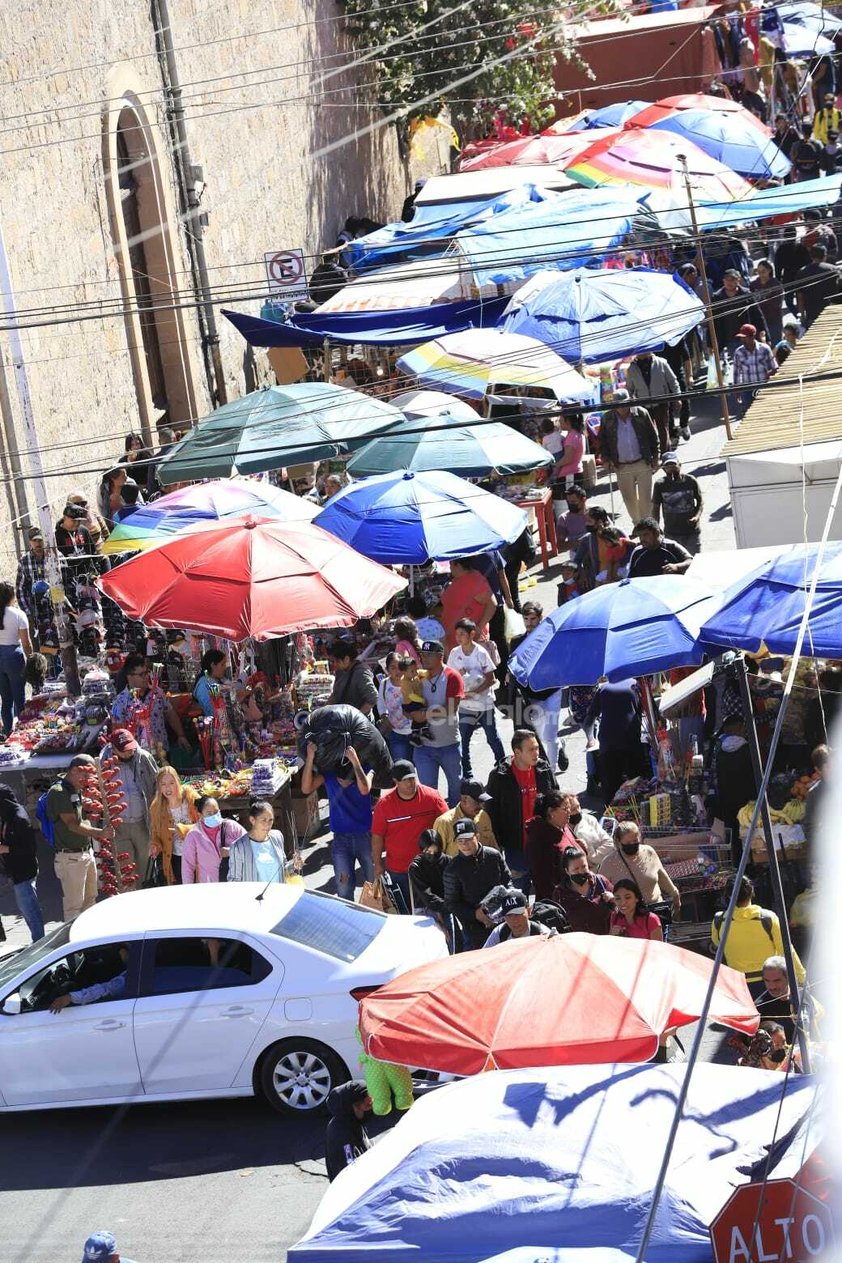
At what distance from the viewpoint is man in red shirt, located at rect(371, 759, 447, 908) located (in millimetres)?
11906

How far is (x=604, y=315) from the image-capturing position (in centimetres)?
2025

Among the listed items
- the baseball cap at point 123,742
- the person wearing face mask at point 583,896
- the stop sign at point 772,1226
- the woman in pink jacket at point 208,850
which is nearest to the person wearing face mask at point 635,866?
the person wearing face mask at point 583,896

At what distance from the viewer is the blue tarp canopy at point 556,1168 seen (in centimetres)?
614

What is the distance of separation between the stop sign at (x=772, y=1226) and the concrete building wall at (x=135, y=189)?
37.7 ft

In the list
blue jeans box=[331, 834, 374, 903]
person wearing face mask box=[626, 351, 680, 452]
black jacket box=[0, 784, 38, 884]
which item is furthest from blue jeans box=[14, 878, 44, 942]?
person wearing face mask box=[626, 351, 680, 452]

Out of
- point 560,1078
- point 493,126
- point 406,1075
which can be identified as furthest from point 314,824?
point 493,126

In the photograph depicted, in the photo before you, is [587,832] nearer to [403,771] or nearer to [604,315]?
[403,771]

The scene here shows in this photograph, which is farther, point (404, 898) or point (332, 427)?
point (332, 427)

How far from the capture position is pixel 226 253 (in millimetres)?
29828

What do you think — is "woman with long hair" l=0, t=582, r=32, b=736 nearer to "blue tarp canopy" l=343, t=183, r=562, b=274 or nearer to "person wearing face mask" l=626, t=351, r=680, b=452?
"person wearing face mask" l=626, t=351, r=680, b=452

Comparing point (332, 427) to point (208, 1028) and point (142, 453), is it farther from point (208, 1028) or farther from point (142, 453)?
point (208, 1028)

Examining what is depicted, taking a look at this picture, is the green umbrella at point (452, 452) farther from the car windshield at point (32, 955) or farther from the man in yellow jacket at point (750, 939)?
the man in yellow jacket at point (750, 939)

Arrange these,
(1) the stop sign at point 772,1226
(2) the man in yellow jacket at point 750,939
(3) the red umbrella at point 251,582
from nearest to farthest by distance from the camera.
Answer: (1) the stop sign at point 772,1226 < (2) the man in yellow jacket at point 750,939 < (3) the red umbrella at point 251,582

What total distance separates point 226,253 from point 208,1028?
21470mm
